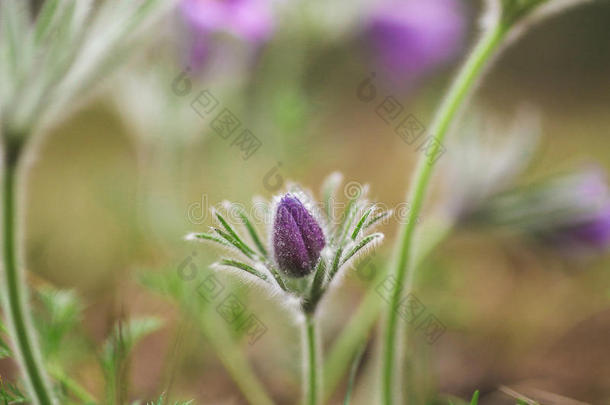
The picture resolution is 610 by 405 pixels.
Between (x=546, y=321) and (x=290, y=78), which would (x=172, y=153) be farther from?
(x=546, y=321)

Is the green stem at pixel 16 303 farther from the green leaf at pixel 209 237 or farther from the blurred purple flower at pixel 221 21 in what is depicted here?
the blurred purple flower at pixel 221 21

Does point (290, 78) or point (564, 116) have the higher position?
point (290, 78)

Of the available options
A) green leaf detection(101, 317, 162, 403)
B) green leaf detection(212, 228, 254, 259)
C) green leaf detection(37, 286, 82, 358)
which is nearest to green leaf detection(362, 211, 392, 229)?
green leaf detection(212, 228, 254, 259)

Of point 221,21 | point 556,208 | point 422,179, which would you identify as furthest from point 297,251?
point 221,21

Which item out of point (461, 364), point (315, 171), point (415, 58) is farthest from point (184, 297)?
point (315, 171)

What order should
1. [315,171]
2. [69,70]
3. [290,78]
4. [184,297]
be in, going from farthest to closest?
[315,171]
[290,78]
[184,297]
[69,70]

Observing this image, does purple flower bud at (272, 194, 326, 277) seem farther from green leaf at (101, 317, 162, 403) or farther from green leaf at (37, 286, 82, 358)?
green leaf at (37, 286, 82, 358)
